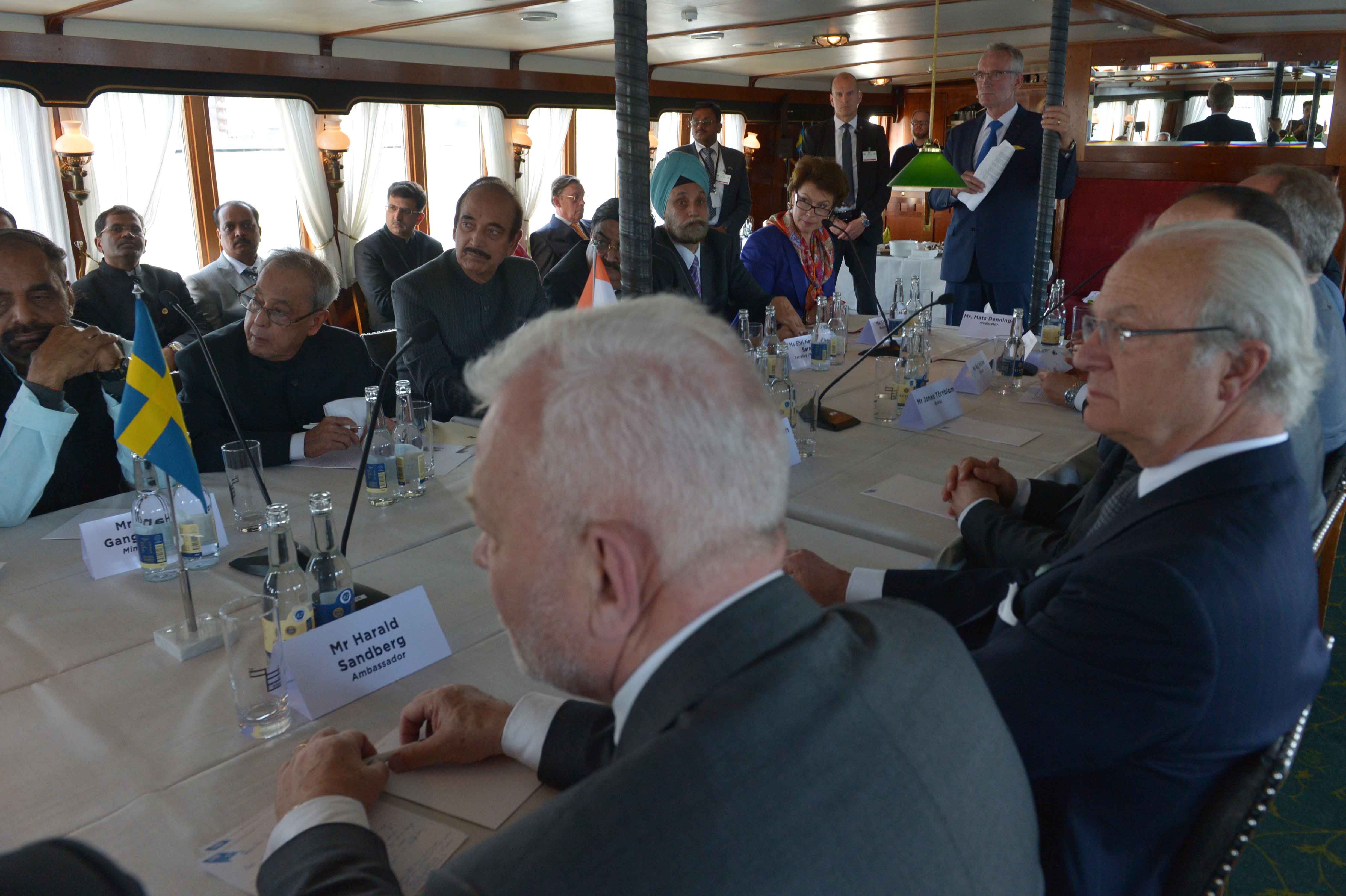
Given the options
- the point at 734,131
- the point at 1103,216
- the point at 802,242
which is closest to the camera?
the point at 802,242

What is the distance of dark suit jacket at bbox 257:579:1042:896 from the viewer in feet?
1.96

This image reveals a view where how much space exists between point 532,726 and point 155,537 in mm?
967

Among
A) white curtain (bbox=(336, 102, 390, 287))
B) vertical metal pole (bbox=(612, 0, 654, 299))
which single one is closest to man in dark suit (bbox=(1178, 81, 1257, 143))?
white curtain (bbox=(336, 102, 390, 287))

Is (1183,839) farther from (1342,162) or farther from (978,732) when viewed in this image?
(1342,162)

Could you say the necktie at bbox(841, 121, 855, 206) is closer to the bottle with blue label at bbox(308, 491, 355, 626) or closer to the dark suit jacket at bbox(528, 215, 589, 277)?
the dark suit jacket at bbox(528, 215, 589, 277)

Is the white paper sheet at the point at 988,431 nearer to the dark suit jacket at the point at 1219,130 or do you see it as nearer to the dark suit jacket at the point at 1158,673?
the dark suit jacket at the point at 1158,673

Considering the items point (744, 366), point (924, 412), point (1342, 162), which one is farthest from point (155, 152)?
point (1342, 162)

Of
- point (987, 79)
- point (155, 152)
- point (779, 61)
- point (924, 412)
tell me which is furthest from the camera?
point (779, 61)

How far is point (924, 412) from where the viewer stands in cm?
267

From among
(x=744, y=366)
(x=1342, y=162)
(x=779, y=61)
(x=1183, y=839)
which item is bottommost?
(x=1183, y=839)

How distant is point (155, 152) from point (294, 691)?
708cm

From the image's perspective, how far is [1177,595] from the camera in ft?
3.18

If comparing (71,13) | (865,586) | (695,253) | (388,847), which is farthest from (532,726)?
(71,13)

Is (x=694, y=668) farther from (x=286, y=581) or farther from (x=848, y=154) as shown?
(x=848, y=154)
